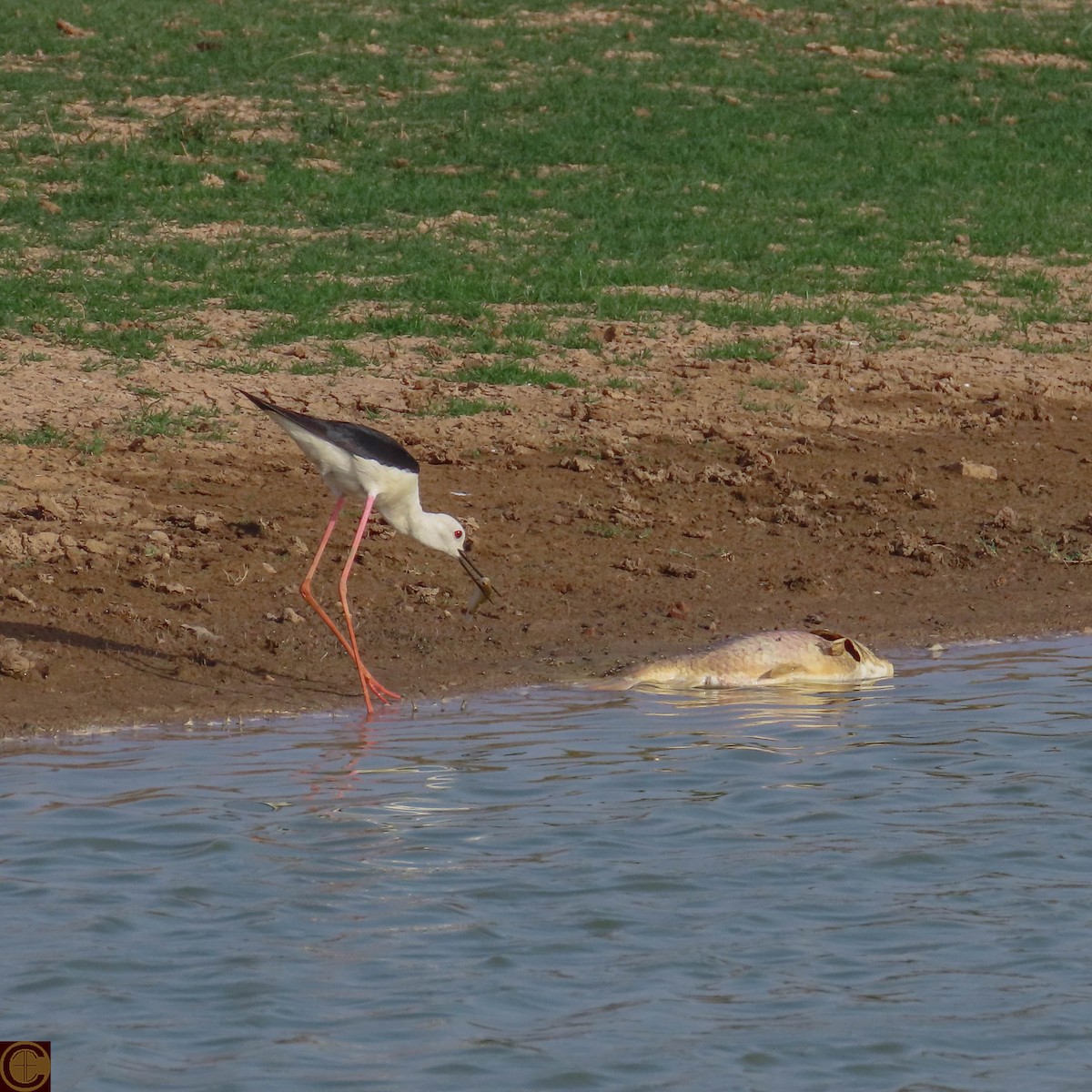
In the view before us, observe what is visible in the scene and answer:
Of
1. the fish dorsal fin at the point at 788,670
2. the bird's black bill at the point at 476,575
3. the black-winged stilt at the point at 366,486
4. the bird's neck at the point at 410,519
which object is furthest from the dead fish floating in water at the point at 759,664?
the bird's neck at the point at 410,519

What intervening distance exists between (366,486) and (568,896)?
277 cm

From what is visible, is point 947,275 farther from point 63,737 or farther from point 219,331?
point 63,737

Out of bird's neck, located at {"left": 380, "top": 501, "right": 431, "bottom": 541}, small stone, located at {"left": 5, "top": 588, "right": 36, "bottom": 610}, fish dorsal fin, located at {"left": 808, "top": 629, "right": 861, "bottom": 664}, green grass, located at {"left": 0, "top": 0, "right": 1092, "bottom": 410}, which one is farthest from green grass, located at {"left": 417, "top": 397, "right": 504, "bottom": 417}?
fish dorsal fin, located at {"left": 808, "top": 629, "right": 861, "bottom": 664}

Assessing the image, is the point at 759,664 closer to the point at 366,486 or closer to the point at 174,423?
the point at 366,486

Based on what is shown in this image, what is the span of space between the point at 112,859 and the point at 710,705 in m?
2.98

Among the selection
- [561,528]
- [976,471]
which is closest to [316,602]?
[561,528]

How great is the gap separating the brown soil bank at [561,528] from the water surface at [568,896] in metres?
0.60

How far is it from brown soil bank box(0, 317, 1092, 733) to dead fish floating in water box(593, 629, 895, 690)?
33cm

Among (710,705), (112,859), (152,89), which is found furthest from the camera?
(152,89)

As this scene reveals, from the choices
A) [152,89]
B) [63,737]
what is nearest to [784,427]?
[63,737]

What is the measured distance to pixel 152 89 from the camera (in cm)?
1669

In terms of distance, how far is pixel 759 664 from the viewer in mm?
8617

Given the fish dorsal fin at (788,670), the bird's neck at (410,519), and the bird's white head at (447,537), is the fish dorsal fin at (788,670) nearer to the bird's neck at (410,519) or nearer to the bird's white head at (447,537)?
the bird's white head at (447,537)

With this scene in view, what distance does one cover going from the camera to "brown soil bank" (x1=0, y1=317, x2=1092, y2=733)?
8.57 meters
